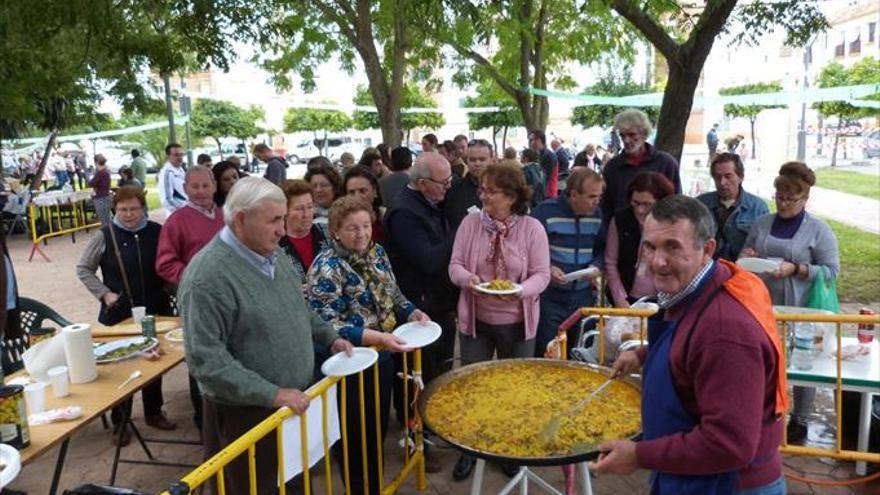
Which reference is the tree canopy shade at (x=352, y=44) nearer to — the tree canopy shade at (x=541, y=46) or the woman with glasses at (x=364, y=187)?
the tree canopy shade at (x=541, y=46)

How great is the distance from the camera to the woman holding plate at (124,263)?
4684mm

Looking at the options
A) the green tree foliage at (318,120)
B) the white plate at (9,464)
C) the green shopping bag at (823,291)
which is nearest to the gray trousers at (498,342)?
the green shopping bag at (823,291)

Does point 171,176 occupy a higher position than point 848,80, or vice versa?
point 848,80

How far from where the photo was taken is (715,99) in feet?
46.7

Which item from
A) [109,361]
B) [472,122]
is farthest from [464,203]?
[472,122]

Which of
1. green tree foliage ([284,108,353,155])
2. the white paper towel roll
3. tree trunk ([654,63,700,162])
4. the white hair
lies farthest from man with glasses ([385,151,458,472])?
green tree foliage ([284,108,353,155])

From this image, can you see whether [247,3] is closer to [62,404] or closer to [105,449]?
[105,449]

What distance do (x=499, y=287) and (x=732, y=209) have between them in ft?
6.95

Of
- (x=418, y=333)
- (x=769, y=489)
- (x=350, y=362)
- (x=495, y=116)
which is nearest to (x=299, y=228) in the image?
(x=418, y=333)

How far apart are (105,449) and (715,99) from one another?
13.9m

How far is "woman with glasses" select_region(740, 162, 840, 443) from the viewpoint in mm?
4160

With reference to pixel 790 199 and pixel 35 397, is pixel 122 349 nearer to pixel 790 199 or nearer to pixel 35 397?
pixel 35 397

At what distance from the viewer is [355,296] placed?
11.5ft

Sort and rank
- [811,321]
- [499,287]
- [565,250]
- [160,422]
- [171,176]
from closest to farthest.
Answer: [811,321], [499,287], [565,250], [160,422], [171,176]
